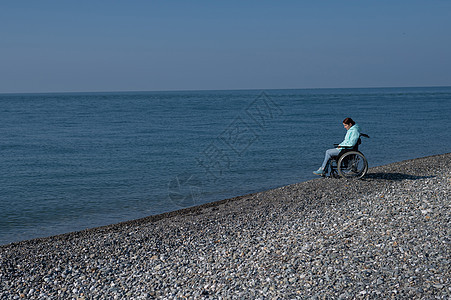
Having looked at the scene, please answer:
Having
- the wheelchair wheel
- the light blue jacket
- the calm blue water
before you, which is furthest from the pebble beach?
the calm blue water

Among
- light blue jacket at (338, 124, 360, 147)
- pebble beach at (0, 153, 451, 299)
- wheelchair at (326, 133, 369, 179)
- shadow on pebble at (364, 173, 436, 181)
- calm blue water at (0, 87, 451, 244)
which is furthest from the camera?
calm blue water at (0, 87, 451, 244)

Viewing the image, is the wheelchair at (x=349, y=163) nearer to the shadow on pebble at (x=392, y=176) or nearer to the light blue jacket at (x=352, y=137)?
the light blue jacket at (x=352, y=137)

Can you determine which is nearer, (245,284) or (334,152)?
(245,284)

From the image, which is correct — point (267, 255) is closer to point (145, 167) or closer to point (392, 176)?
point (392, 176)

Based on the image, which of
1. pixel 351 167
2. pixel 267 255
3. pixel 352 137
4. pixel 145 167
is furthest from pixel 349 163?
pixel 145 167

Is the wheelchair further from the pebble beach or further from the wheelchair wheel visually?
the pebble beach

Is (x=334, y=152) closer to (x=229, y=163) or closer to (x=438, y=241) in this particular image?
(x=438, y=241)

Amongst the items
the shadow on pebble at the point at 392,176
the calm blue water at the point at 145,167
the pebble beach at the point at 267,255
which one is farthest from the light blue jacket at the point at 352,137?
the calm blue water at the point at 145,167

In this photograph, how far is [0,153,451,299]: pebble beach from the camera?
623cm

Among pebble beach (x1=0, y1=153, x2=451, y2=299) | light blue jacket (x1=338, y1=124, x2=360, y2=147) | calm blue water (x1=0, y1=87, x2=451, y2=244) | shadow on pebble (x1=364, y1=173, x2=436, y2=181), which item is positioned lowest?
calm blue water (x1=0, y1=87, x2=451, y2=244)

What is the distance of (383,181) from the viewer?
43.4 feet

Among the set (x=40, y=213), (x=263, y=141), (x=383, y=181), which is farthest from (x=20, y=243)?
(x=263, y=141)

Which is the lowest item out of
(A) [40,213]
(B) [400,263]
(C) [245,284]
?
(A) [40,213]

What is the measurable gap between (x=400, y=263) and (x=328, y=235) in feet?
6.16
